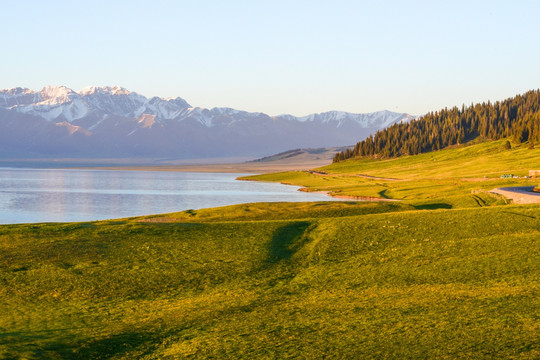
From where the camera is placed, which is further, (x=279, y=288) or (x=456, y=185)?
(x=456, y=185)

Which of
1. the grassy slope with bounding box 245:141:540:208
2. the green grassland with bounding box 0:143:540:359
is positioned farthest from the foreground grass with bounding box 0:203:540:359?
the grassy slope with bounding box 245:141:540:208

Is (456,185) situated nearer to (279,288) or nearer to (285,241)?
(285,241)

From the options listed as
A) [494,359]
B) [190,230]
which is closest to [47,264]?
[190,230]

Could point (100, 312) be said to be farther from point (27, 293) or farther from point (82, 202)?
point (82, 202)

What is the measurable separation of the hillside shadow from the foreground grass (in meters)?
0.11

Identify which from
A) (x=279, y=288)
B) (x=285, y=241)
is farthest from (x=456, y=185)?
(x=279, y=288)

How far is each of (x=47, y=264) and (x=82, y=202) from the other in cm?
9296

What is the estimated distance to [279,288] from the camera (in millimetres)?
31094

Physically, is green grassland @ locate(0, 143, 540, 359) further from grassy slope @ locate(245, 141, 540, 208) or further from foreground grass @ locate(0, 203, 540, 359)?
grassy slope @ locate(245, 141, 540, 208)

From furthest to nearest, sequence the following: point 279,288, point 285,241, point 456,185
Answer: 1. point 456,185
2. point 285,241
3. point 279,288

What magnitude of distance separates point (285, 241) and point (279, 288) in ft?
37.9

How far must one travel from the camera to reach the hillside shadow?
38625 millimetres

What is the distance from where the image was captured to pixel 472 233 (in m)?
41.4

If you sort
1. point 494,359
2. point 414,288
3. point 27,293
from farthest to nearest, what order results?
point 27,293 < point 414,288 < point 494,359
